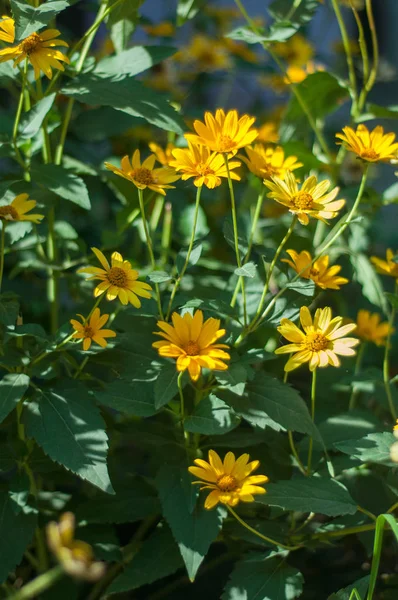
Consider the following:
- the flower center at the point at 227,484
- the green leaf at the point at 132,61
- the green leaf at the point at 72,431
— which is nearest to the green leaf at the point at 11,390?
the green leaf at the point at 72,431

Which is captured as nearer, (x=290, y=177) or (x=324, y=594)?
(x=290, y=177)

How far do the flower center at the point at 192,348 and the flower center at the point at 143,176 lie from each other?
22cm

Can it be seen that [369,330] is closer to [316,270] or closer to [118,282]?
[316,270]

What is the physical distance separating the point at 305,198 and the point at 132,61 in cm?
40

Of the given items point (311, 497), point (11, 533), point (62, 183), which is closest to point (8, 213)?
point (62, 183)

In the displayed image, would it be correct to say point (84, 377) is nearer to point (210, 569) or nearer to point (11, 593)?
point (11, 593)

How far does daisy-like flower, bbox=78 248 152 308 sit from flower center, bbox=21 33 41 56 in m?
0.26

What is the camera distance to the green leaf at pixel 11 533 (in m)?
0.90

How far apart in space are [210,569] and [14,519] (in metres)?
0.41

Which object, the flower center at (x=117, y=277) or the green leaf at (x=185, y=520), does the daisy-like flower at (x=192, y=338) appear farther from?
the green leaf at (x=185, y=520)

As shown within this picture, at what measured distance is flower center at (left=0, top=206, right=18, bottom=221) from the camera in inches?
36.0

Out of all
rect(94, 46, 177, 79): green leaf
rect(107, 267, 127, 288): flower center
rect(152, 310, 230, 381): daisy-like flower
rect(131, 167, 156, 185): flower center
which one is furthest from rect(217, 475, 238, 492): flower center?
rect(94, 46, 177, 79): green leaf

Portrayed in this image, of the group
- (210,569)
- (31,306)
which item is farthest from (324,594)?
(31,306)

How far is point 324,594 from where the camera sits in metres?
1.17
